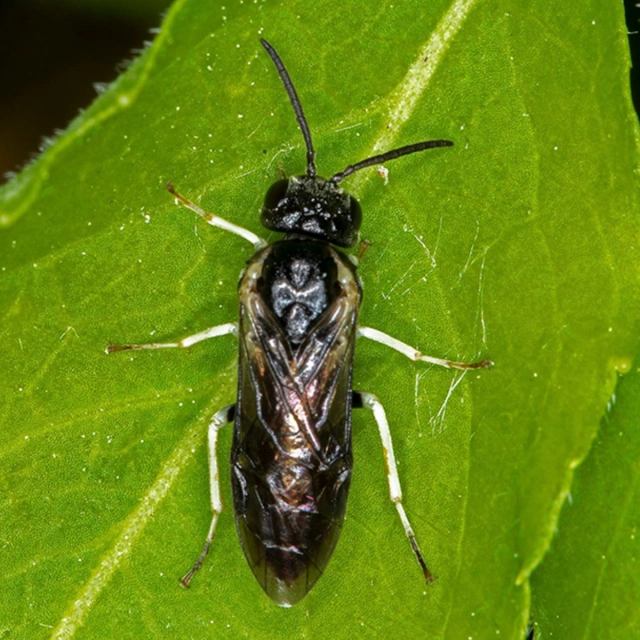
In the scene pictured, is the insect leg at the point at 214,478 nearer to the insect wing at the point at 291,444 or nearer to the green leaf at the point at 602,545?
the insect wing at the point at 291,444

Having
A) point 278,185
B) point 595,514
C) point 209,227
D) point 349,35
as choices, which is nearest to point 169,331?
point 209,227

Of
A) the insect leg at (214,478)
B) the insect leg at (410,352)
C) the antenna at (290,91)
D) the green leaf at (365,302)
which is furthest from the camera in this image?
the insect leg at (214,478)

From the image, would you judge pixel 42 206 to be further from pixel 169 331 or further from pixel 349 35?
pixel 349 35

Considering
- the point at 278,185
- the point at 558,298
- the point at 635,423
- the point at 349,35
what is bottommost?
the point at 635,423

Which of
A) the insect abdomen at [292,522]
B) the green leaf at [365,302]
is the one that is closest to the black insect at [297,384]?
the insect abdomen at [292,522]

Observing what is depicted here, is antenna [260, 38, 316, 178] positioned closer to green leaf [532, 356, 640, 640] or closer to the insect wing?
the insect wing

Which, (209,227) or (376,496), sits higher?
(209,227)

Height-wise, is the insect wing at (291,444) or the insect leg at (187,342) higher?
the insect leg at (187,342)

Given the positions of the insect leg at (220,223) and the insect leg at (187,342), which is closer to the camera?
the insect leg at (220,223)

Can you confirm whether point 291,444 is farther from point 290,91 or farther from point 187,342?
point 290,91
